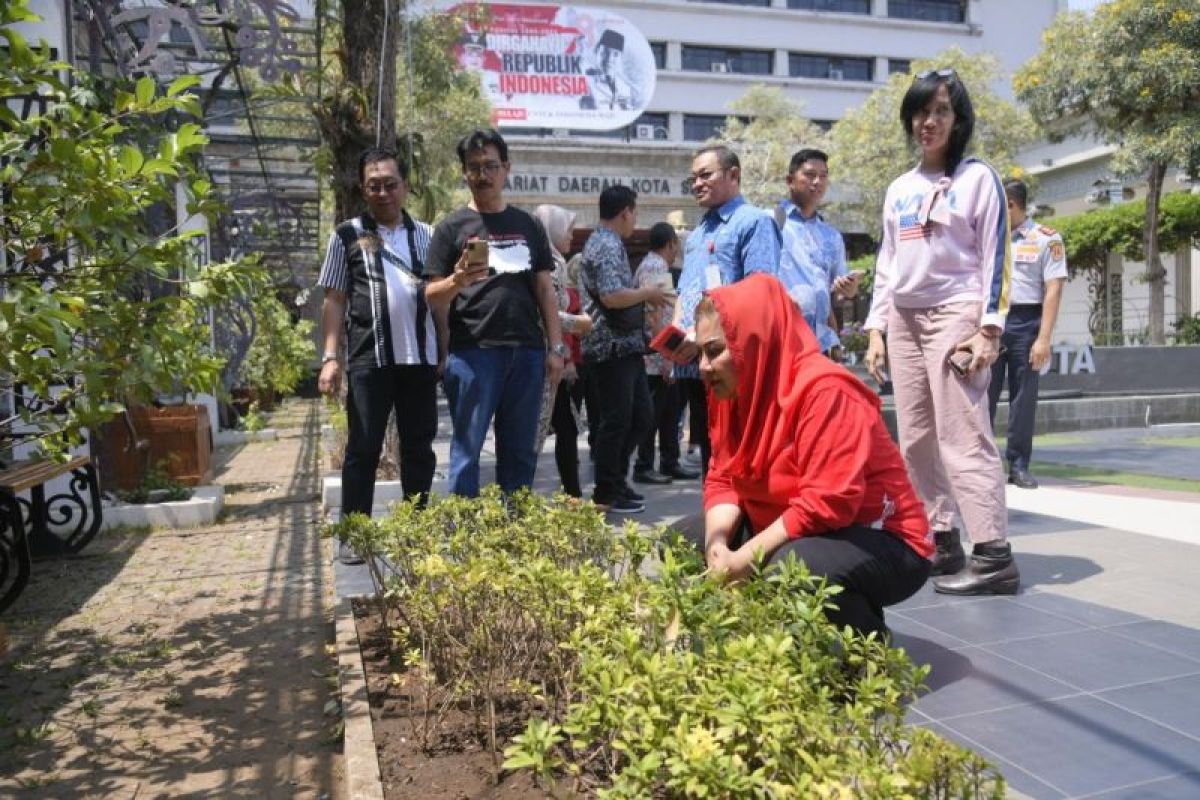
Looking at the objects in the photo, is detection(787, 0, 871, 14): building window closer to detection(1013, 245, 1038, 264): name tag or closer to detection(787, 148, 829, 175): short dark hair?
detection(1013, 245, 1038, 264): name tag

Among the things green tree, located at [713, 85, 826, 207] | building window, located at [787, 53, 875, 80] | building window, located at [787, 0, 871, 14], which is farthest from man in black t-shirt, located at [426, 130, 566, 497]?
building window, located at [787, 0, 871, 14]

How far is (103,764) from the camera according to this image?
3.12 meters

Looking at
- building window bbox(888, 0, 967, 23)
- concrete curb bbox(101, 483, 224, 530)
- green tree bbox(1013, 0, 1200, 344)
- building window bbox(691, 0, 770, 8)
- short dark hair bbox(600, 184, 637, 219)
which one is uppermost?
building window bbox(888, 0, 967, 23)

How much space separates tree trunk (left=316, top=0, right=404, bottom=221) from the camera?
7312 millimetres

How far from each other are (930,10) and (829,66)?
7030mm

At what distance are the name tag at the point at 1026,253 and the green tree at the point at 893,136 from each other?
2143 cm

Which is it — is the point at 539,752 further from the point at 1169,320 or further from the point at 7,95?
the point at 1169,320

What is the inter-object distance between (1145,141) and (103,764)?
19.5 m

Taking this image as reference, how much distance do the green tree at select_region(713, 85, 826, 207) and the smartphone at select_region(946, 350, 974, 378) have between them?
27.8m

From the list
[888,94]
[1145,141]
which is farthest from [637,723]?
[888,94]

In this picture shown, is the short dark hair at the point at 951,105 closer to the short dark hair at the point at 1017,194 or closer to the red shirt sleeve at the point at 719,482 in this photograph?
the red shirt sleeve at the point at 719,482

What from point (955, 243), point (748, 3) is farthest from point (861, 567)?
point (748, 3)

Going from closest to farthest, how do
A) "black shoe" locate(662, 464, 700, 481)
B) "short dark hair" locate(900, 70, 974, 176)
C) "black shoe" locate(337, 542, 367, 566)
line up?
"short dark hair" locate(900, 70, 974, 176) < "black shoe" locate(337, 542, 367, 566) < "black shoe" locate(662, 464, 700, 481)

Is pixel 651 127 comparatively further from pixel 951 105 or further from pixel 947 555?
pixel 947 555
